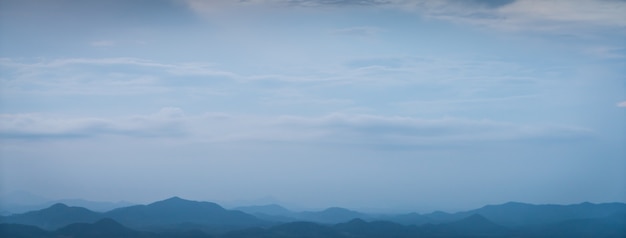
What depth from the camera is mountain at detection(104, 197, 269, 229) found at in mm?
33281

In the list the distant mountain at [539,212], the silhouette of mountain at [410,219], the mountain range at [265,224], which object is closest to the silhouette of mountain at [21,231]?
the mountain range at [265,224]

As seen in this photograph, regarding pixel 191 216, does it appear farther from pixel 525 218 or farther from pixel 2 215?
pixel 525 218

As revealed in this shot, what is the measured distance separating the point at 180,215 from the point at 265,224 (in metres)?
4.47

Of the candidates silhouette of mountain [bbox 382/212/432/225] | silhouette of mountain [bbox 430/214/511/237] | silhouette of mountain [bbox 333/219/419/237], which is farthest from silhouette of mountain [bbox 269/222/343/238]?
silhouette of mountain [bbox 382/212/432/225]

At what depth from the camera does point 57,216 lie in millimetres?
31109

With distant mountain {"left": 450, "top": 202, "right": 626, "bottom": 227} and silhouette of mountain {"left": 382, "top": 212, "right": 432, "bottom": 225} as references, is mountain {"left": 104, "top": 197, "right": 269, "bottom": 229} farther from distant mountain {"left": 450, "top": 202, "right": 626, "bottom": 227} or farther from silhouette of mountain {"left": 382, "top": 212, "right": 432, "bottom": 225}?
distant mountain {"left": 450, "top": 202, "right": 626, "bottom": 227}

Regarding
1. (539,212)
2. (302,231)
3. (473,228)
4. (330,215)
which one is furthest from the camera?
(330,215)

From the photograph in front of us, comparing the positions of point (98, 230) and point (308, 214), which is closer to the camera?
point (98, 230)

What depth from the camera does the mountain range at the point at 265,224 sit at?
27500mm

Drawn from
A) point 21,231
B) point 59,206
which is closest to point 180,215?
point 59,206

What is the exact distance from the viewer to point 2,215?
2781 centimetres

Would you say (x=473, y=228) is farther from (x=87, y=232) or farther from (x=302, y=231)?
(x=87, y=232)

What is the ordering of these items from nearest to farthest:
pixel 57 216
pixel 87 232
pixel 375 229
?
pixel 87 232 < pixel 57 216 < pixel 375 229

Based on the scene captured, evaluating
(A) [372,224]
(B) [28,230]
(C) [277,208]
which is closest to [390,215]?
(C) [277,208]
